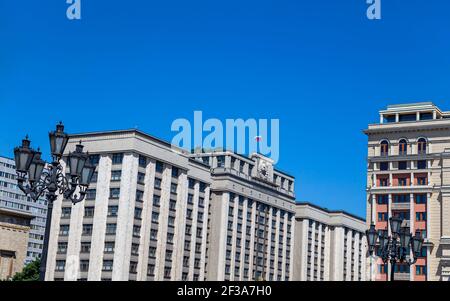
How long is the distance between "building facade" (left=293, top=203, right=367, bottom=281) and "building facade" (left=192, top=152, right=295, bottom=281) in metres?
3.71

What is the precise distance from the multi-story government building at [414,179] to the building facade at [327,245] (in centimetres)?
4444

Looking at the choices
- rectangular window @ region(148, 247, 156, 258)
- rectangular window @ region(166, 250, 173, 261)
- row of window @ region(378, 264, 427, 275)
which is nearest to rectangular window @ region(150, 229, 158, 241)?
rectangular window @ region(148, 247, 156, 258)

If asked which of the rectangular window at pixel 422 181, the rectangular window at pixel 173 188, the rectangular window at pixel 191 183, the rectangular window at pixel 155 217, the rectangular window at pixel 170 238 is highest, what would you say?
the rectangular window at pixel 191 183

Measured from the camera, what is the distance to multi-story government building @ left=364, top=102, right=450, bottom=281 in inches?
2290

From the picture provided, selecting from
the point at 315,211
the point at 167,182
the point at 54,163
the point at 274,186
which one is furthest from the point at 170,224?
the point at 54,163

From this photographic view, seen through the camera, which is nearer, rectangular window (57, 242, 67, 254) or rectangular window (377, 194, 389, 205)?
rectangular window (377, 194, 389, 205)

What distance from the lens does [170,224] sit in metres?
78.2

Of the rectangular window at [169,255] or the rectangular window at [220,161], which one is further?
the rectangular window at [220,161]

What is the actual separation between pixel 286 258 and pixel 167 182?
33572 millimetres

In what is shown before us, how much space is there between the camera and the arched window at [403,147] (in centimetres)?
6134

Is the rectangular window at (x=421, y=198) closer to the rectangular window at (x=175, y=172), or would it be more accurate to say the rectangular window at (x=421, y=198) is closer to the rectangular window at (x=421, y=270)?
the rectangular window at (x=421, y=270)

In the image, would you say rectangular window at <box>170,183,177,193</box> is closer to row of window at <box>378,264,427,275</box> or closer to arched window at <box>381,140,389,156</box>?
arched window at <box>381,140,389,156</box>

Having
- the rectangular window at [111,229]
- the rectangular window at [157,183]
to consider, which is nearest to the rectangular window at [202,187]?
the rectangular window at [157,183]

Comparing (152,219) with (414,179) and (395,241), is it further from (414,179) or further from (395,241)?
(395,241)
